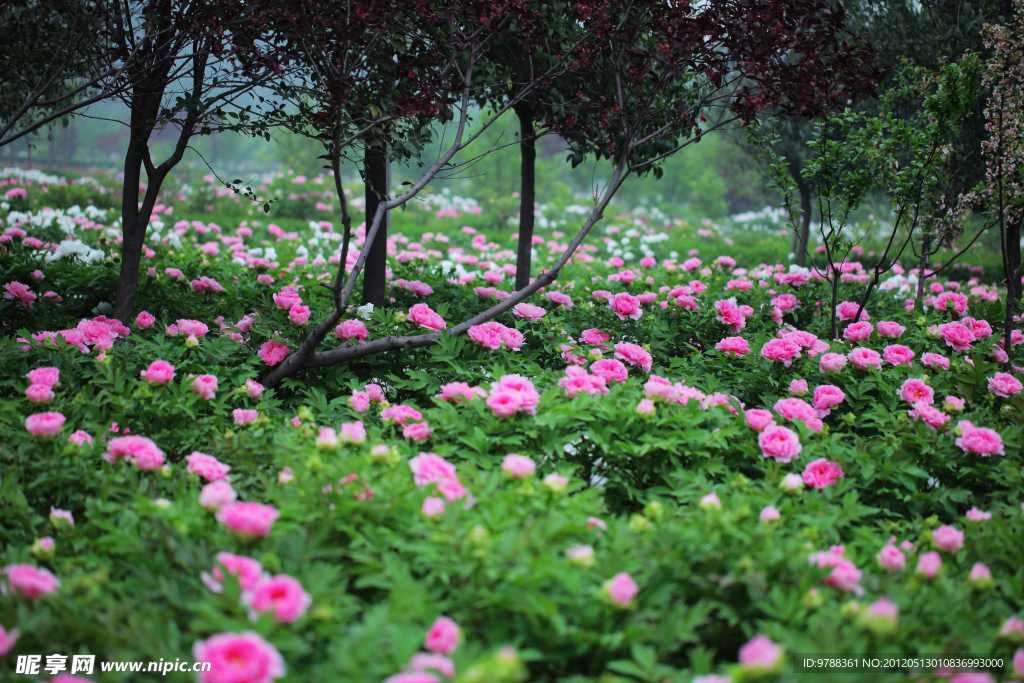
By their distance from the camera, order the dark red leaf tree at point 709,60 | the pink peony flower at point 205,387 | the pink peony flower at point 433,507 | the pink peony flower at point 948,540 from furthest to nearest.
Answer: the dark red leaf tree at point 709,60 < the pink peony flower at point 205,387 < the pink peony flower at point 948,540 < the pink peony flower at point 433,507

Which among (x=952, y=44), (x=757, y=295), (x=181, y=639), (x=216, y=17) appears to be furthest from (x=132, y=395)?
(x=952, y=44)

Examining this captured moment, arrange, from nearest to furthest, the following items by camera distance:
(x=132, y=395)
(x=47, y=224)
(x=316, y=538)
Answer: (x=316, y=538)
(x=132, y=395)
(x=47, y=224)

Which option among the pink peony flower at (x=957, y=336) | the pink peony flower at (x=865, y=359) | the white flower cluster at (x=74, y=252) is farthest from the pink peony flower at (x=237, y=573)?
the white flower cluster at (x=74, y=252)

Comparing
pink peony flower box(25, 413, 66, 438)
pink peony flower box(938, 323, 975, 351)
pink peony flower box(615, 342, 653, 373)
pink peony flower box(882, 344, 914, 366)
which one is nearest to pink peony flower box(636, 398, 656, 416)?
pink peony flower box(615, 342, 653, 373)

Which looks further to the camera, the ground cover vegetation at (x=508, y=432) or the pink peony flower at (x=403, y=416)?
the pink peony flower at (x=403, y=416)

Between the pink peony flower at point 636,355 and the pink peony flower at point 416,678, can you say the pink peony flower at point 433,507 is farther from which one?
the pink peony flower at point 636,355

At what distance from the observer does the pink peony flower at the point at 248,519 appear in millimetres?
1602

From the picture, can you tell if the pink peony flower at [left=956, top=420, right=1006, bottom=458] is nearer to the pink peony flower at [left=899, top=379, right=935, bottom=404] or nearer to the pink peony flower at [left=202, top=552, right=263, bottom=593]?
the pink peony flower at [left=899, top=379, right=935, bottom=404]

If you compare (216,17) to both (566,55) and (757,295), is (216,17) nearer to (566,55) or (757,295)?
(566,55)

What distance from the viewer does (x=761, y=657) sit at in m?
1.29

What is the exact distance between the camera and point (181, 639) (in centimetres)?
153

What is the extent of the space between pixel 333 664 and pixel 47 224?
745cm

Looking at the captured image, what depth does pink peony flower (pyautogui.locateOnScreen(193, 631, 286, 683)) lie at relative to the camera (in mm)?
1264

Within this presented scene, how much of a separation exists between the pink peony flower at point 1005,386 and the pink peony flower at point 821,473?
1174 millimetres
